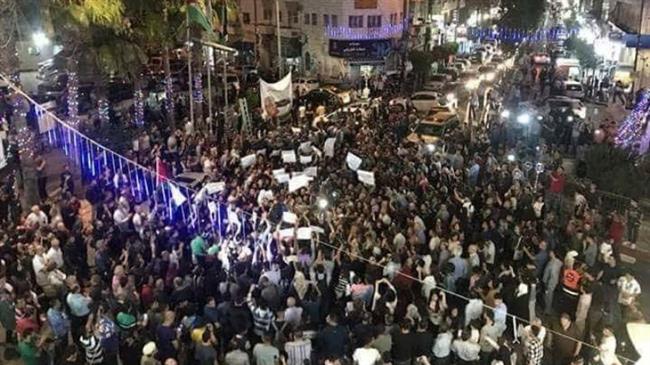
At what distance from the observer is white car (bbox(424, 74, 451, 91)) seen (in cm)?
4025

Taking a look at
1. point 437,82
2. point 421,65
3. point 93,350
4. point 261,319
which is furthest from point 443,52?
point 93,350

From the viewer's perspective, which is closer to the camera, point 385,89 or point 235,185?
point 235,185

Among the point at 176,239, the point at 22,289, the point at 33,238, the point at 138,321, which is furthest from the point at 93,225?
the point at 138,321

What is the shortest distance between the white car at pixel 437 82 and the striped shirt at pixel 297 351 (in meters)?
31.0

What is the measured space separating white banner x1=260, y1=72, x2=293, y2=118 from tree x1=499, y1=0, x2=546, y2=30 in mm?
34397

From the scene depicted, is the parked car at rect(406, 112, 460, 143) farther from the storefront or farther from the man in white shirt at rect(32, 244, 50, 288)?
the storefront

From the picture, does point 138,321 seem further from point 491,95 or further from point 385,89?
point 385,89

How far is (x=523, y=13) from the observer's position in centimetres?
5412

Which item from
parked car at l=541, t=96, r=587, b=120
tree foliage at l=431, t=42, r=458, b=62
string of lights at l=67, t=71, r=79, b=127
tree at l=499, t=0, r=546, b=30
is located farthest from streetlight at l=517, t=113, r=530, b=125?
tree at l=499, t=0, r=546, b=30

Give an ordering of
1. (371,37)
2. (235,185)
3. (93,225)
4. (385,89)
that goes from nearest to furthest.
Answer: (93,225) < (235,185) < (385,89) < (371,37)

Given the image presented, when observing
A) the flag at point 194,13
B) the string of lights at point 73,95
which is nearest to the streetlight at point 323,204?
the flag at point 194,13

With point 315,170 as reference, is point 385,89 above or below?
below

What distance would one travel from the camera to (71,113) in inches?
1009

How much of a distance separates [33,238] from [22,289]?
226 centimetres
